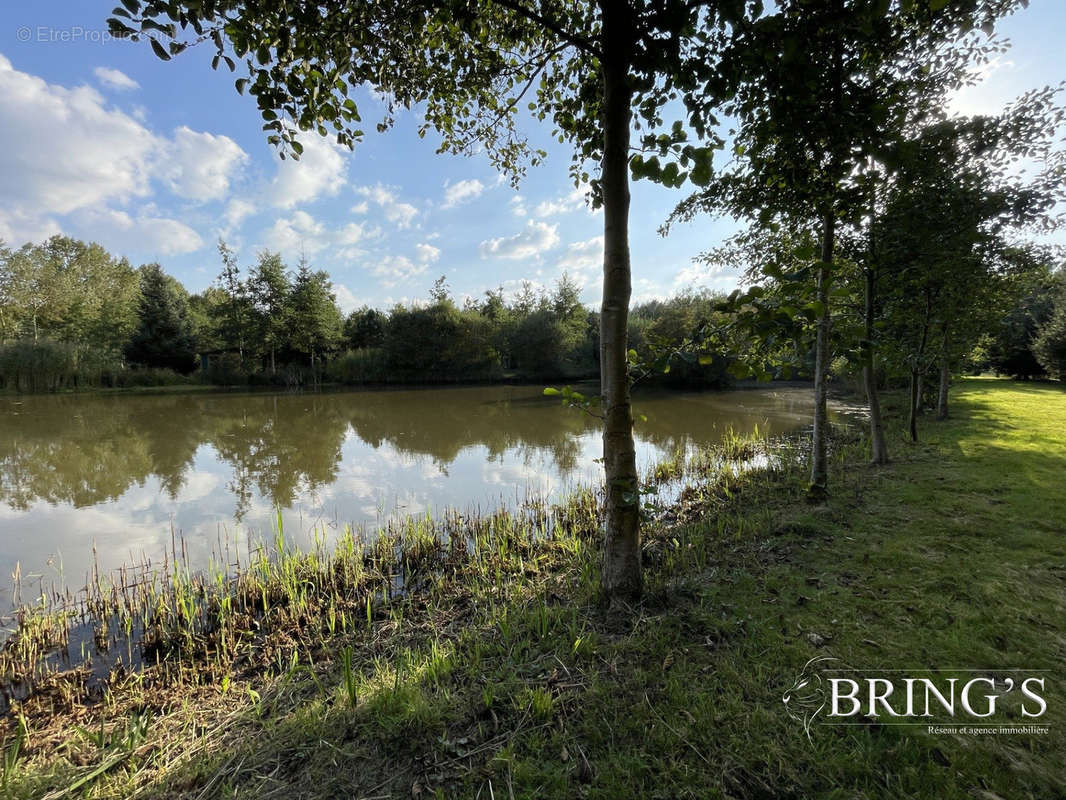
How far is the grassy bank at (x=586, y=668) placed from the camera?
5.39 ft

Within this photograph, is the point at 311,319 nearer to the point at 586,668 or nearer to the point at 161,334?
the point at 161,334

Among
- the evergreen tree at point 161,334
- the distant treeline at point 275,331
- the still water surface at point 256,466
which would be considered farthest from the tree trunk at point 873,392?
the evergreen tree at point 161,334

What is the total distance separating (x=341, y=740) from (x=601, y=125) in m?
3.82

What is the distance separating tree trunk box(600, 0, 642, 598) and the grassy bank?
1.98 feet

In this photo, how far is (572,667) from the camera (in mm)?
2248

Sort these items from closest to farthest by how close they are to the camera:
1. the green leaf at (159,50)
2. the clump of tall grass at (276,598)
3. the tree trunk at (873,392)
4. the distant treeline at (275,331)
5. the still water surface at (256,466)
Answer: the green leaf at (159,50) → the clump of tall grass at (276,598) → the still water surface at (256,466) → the tree trunk at (873,392) → the distant treeline at (275,331)

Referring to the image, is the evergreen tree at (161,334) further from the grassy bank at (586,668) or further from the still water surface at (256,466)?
the grassy bank at (586,668)

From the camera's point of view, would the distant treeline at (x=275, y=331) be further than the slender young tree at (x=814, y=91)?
Yes

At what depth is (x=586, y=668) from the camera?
2.23 metres

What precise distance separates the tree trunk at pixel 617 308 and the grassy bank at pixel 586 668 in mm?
604

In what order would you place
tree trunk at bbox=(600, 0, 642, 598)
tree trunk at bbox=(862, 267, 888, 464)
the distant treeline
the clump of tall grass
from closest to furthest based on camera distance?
tree trunk at bbox=(600, 0, 642, 598) → the clump of tall grass → tree trunk at bbox=(862, 267, 888, 464) → the distant treeline

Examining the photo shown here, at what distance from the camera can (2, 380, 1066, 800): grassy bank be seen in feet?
5.39

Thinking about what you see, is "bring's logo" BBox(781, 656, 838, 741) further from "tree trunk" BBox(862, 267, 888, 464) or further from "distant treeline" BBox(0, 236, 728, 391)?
"distant treeline" BBox(0, 236, 728, 391)

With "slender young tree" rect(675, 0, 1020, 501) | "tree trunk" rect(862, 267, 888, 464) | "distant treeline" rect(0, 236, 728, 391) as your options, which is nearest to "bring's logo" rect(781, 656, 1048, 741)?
"slender young tree" rect(675, 0, 1020, 501)
